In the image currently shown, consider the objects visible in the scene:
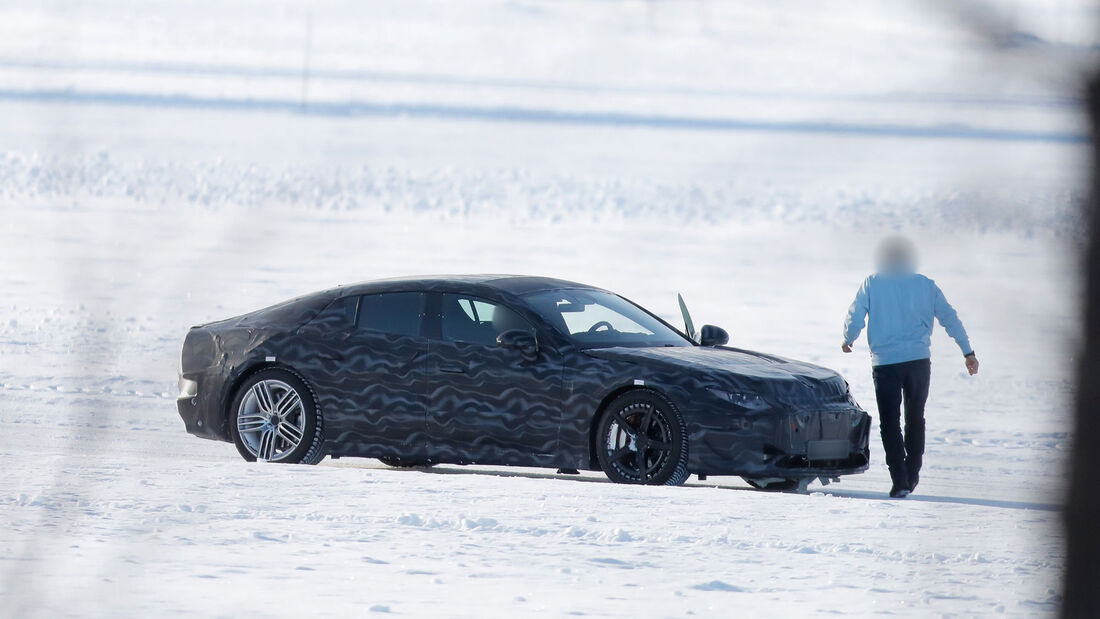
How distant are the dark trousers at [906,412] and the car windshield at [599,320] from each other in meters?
1.40

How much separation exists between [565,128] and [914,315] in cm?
708

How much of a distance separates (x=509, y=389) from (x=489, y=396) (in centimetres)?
13

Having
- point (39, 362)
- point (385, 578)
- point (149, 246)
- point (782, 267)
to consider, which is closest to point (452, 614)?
point (385, 578)

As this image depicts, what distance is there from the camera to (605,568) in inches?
242

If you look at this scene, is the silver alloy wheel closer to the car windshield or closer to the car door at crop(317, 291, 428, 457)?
the car door at crop(317, 291, 428, 457)

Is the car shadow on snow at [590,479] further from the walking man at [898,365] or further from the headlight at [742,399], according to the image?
the headlight at [742,399]

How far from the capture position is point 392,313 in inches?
390

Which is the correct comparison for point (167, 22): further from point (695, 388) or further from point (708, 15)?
point (695, 388)

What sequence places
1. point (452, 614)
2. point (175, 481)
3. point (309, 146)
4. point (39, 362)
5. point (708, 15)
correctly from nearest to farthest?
point (708, 15), point (309, 146), point (452, 614), point (175, 481), point (39, 362)

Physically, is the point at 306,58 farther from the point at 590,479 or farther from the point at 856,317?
the point at 590,479

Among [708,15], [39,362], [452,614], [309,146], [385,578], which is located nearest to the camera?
[708,15]

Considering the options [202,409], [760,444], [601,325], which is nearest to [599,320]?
[601,325]

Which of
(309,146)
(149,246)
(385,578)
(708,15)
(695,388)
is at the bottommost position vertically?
(385,578)

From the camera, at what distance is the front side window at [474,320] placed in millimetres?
9641
